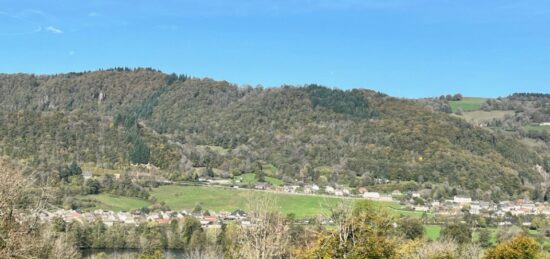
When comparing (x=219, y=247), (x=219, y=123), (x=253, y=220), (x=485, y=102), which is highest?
(x=485, y=102)

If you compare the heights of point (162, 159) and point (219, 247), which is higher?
point (162, 159)

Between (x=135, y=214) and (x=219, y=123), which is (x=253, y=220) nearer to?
(x=135, y=214)

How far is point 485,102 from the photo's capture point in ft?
654

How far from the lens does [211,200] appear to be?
104125 mm

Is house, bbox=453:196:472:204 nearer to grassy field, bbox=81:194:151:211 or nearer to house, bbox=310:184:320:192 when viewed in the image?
house, bbox=310:184:320:192

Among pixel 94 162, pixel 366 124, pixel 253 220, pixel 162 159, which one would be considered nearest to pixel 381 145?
pixel 366 124

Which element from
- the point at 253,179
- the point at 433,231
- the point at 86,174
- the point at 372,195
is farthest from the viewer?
the point at 253,179

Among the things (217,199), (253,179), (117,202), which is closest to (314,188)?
(253,179)

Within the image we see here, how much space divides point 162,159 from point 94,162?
1507cm

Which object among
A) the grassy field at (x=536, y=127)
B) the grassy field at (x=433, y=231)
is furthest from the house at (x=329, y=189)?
the grassy field at (x=536, y=127)

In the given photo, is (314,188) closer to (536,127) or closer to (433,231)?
(433,231)

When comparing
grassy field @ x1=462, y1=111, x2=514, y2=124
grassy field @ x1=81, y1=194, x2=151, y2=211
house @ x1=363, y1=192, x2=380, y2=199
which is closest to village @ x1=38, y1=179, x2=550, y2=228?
house @ x1=363, y1=192, x2=380, y2=199

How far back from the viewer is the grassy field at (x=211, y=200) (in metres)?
96.3

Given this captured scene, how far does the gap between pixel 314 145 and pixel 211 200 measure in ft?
164
